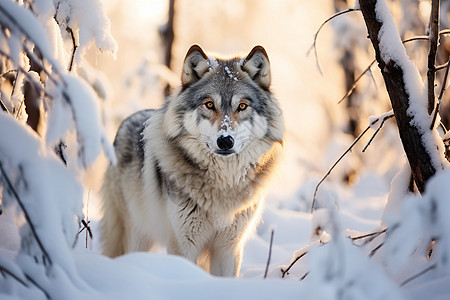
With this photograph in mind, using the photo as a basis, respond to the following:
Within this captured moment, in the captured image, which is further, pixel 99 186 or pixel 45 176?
pixel 99 186

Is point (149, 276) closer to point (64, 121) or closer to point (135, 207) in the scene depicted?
point (64, 121)

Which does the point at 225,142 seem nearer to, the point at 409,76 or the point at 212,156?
the point at 212,156

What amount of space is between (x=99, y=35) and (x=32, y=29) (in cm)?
96

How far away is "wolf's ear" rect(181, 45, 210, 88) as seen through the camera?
3.86 metres

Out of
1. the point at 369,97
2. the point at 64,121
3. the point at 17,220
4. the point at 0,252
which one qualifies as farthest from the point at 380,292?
the point at 369,97

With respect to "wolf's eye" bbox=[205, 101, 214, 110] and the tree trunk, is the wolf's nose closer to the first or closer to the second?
"wolf's eye" bbox=[205, 101, 214, 110]

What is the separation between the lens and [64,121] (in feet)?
5.96

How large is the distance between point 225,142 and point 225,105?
1.30 feet

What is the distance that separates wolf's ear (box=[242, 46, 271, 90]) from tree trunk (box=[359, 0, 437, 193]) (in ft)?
4.13

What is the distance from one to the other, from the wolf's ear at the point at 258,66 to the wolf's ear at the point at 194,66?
37 cm

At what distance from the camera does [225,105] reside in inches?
146

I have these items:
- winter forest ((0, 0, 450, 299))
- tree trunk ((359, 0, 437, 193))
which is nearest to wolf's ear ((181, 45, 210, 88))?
winter forest ((0, 0, 450, 299))

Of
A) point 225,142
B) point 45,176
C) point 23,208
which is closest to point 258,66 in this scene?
point 225,142

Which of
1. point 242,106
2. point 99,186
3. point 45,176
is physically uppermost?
point 242,106
